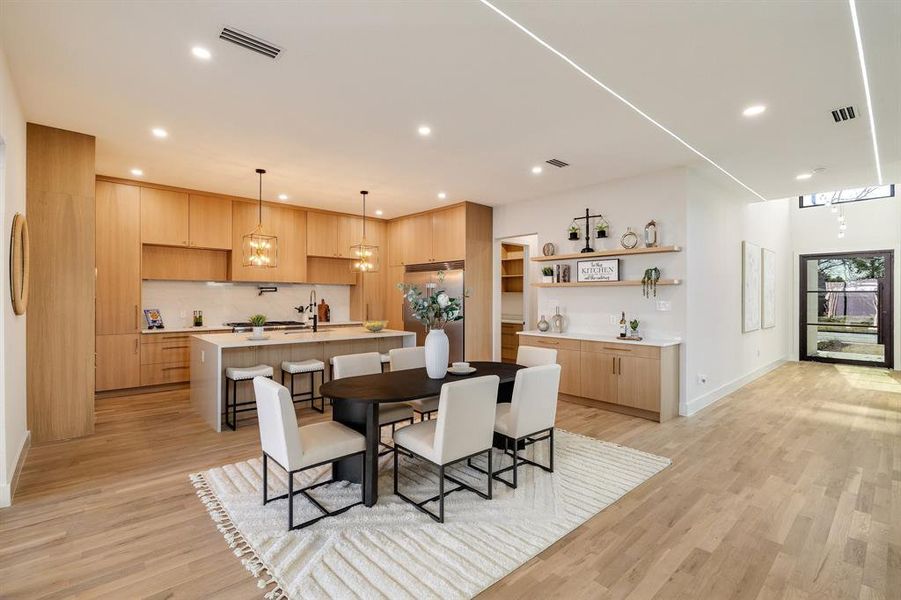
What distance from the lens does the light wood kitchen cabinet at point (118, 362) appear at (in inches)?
212

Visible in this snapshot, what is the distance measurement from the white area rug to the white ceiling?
2776 mm

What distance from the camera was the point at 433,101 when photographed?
126 inches

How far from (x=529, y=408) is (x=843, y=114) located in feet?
11.1

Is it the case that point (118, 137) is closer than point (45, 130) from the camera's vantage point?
No

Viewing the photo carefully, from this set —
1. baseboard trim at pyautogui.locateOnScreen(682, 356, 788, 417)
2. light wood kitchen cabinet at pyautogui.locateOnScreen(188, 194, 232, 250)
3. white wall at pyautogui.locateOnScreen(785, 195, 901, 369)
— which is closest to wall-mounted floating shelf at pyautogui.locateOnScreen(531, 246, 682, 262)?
baseboard trim at pyautogui.locateOnScreen(682, 356, 788, 417)

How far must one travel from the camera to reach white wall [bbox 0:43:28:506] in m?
2.64

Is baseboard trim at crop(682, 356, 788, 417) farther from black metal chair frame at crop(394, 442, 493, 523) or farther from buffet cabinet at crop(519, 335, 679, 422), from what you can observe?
black metal chair frame at crop(394, 442, 493, 523)

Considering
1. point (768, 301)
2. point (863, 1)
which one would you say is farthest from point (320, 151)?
point (768, 301)

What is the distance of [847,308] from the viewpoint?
825cm

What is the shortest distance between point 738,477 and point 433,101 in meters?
3.60

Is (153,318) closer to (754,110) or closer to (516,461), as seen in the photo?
(516,461)

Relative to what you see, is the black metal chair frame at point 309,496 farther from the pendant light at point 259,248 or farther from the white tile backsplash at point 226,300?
the white tile backsplash at point 226,300

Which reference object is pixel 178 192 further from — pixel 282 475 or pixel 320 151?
pixel 282 475

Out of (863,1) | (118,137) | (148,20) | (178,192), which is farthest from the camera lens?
(178,192)
